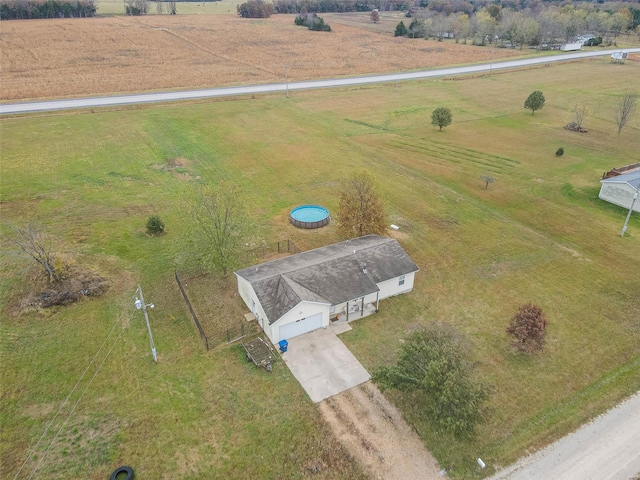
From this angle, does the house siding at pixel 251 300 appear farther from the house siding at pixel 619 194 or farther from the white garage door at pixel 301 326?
the house siding at pixel 619 194

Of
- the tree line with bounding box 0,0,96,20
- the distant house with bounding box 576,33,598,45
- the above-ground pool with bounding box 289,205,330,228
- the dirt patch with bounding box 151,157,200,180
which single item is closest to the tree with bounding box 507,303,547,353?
the above-ground pool with bounding box 289,205,330,228

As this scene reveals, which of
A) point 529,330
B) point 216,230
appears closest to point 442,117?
point 529,330

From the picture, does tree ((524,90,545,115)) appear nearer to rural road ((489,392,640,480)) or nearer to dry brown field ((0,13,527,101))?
dry brown field ((0,13,527,101))

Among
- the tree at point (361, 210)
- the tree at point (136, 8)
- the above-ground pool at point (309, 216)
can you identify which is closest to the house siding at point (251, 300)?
the tree at point (361, 210)

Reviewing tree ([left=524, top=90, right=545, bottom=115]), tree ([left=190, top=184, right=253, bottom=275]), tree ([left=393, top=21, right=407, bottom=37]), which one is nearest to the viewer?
tree ([left=190, top=184, right=253, bottom=275])

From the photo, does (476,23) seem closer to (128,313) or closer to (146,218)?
(146,218)

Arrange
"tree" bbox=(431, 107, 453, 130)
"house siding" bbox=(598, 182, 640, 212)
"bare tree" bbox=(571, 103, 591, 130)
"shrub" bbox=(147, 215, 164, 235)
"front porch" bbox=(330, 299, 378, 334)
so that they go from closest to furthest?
"front porch" bbox=(330, 299, 378, 334) < "shrub" bbox=(147, 215, 164, 235) < "house siding" bbox=(598, 182, 640, 212) < "tree" bbox=(431, 107, 453, 130) < "bare tree" bbox=(571, 103, 591, 130)
